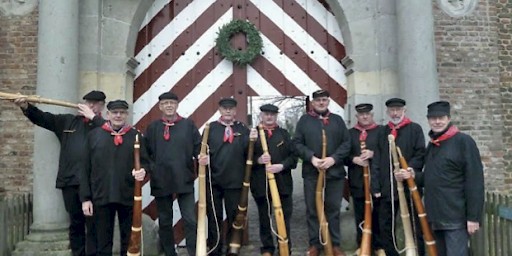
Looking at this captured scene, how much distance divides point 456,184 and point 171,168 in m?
2.84

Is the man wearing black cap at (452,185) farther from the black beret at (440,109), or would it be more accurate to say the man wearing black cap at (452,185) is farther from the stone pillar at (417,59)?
the stone pillar at (417,59)

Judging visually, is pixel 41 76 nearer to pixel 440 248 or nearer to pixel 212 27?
pixel 212 27

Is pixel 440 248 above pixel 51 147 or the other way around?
the other way around

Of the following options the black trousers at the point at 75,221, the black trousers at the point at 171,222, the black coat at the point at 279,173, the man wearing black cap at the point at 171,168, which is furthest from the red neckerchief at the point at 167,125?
the black trousers at the point at 75,221

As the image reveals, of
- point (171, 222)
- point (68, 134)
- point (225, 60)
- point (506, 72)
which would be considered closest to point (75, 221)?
point (68, 134)

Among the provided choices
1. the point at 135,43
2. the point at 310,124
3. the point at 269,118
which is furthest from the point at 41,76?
the point at 310,124

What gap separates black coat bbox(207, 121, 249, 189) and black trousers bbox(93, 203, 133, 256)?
40.4 inches

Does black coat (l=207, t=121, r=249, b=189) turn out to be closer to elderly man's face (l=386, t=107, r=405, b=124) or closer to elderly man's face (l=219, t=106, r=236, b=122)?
elderly man's face (l=219, t=106, r=236, b=122)

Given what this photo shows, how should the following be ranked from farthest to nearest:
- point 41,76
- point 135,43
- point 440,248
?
1. point 135,43
2. point 41,76
3. point 440,248

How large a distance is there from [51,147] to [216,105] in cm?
225

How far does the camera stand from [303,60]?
7.16 m

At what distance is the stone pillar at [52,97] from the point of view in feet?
19.2

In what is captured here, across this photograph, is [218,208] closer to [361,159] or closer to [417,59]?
[361,159]

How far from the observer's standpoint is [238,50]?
7004 millimetres
